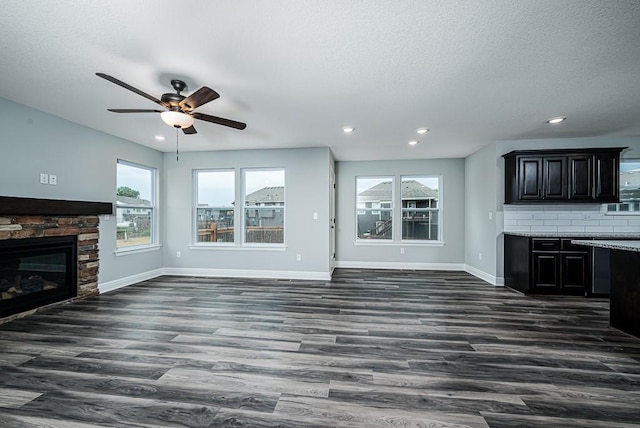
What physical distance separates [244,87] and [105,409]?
9.11ft

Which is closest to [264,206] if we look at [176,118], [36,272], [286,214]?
[286,214]

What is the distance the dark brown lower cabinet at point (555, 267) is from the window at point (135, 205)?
261 inches

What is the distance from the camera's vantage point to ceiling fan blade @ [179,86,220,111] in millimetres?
2389

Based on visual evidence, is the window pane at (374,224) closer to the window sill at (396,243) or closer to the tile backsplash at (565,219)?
the window sill at (396,243)

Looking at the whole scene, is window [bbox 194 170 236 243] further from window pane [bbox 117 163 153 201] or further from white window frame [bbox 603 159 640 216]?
white window frame [bbox 603 159 640 216]

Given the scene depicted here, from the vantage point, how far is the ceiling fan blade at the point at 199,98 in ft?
7.84

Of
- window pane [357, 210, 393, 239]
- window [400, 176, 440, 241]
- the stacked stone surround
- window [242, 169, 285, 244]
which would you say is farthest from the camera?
window pane [357, 210, 393, 239]

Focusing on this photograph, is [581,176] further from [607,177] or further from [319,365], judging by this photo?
[319,365]

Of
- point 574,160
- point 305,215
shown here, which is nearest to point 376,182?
point 305,215

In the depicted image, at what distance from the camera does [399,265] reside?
6.32 m

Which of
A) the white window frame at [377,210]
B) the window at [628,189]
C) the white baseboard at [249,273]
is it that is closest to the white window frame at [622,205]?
the window at [628,189]

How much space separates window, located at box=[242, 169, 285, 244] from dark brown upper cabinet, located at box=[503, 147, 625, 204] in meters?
4.10

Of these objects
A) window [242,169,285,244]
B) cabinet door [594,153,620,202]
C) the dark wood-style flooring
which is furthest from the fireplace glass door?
cabinet door [594,153,620,202]

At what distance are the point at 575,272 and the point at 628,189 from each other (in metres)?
1.94
